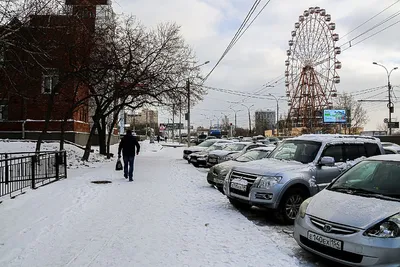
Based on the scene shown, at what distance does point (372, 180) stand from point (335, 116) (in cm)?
5504

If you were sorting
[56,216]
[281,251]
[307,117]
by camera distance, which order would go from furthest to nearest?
[307,117] → [56,216] → [281,251]

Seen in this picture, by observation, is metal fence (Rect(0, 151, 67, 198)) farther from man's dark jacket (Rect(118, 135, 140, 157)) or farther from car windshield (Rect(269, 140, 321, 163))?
car windshield (Rect(269, 140, 321, 163))

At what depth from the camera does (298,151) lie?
849 cm


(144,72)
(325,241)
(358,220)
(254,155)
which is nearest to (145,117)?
(144,72)

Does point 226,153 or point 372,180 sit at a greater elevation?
point 372,180

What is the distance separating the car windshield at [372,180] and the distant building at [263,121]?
94612 mm

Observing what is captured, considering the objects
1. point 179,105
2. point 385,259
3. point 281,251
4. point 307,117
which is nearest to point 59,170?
point 281,251

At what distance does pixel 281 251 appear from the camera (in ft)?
18.2

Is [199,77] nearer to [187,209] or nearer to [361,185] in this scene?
[187,209]

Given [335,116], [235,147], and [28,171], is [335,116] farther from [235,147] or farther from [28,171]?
[28,171]

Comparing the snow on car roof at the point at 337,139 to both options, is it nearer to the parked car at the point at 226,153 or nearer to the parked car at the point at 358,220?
the parked car at the point at 358,220

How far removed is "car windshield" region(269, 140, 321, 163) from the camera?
8.19m

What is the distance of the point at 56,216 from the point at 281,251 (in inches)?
174

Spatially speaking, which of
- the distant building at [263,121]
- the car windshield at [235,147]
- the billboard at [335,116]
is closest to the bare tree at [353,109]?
the billboard at [335,116]
